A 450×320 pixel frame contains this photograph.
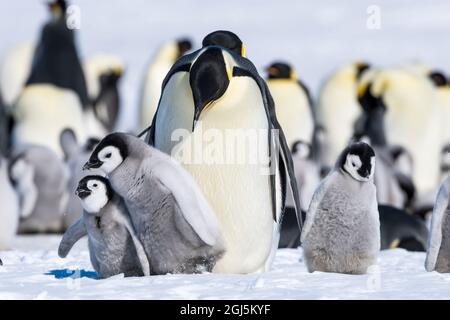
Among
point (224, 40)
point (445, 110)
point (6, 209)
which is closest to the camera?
point (224, 40)

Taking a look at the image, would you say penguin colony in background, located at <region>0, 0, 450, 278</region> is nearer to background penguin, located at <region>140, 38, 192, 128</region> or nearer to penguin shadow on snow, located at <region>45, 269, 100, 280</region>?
penguin shadow on snow, located at <region>45, 269, 100, 280</region>

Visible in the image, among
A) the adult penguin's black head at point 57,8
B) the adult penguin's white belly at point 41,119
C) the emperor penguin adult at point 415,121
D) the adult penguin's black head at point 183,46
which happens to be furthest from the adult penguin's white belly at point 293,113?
the adult penguin's black head at point 57,8

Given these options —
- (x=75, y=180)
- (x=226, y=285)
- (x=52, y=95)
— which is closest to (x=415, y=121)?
(x=52, y=95)

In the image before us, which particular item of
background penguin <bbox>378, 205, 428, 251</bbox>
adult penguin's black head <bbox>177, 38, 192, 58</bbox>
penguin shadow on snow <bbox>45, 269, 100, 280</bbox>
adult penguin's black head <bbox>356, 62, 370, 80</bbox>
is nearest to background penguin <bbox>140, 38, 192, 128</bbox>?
adult penguin's black head <bbox>177, 38, 192, 58</bbox>

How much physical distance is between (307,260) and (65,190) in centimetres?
471

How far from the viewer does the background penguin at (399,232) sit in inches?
302

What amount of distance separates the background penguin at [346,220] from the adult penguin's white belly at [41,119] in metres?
7.97

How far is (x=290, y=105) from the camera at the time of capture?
12961mm

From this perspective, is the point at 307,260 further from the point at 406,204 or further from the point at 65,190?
the point at 406,204

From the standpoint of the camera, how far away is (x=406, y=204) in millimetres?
11703

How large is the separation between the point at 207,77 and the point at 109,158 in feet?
1.79

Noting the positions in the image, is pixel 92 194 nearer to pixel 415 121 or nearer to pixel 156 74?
pixel 415 121
